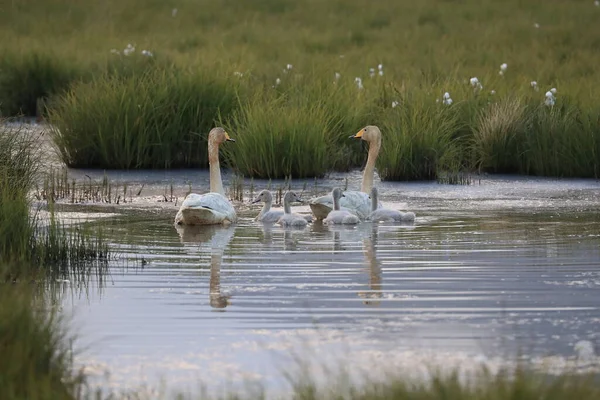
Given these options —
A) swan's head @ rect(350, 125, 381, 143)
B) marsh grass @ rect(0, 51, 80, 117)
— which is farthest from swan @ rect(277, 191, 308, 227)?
marsh grass @ rect(0, 51, 80, 117)

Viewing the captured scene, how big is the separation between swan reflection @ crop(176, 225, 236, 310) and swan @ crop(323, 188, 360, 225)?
98 centimetres

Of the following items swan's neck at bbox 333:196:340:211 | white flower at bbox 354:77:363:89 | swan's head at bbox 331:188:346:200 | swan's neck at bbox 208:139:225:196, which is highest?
white flower at bbox 354:77:363:89

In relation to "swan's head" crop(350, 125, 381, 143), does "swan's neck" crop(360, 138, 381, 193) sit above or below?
below

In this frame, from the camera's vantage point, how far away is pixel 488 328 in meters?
7.19

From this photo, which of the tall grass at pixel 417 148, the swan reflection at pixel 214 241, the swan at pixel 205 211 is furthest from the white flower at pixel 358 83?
the swan reflection at pixel 214 241

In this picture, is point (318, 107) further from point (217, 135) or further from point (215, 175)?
point (215, 175)

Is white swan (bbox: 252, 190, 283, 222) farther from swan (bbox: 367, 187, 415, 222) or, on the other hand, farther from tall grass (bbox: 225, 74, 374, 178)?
tall grass (bbox: 225, 74, 374, 178)

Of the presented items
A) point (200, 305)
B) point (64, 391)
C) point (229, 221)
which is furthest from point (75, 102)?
point (64, 391)

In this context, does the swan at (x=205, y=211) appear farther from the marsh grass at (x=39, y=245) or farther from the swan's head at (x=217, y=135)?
the marsh grass at (x=39, y=245)

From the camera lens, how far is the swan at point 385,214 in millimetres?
12586

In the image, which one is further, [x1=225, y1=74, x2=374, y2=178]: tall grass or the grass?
the grass

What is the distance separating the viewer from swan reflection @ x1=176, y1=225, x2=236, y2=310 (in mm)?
8367

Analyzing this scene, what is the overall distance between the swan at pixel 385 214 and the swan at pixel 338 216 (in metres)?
0.19

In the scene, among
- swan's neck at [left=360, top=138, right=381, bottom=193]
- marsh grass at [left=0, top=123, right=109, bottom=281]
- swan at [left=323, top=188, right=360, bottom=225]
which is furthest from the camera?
swan's neck at [left=360, top=138, right=381, bottom=193]
